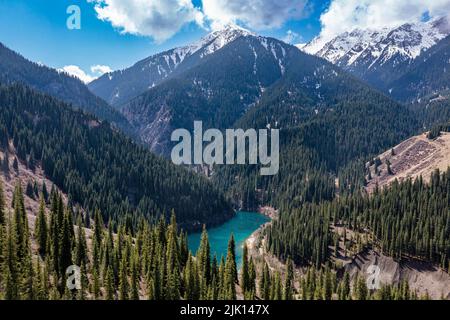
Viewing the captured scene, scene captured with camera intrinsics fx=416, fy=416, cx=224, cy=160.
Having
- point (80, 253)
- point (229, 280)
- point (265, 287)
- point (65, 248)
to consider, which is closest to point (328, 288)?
point (265, 287)

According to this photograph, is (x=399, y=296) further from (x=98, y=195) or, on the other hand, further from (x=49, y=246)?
(x=98, y=195)

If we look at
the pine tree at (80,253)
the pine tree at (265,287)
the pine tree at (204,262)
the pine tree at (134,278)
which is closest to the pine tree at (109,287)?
the pine tree at (134,278)

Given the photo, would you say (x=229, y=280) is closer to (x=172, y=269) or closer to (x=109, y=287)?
(x=172, y=269)

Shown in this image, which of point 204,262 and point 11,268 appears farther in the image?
point 204,262

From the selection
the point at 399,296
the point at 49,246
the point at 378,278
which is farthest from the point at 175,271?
the point at 378,278

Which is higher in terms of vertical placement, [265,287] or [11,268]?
[11,268]

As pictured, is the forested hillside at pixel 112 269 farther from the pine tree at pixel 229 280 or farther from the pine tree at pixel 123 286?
the pine tree at pixel 229 280

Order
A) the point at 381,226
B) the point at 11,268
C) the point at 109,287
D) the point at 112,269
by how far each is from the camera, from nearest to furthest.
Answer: the point at 11,268 → the point at 109,287 → the point at 112,269 → the point at 381,226

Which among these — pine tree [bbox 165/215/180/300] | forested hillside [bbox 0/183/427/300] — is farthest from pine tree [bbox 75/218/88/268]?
pine tree [bbox 165/215/180/300]

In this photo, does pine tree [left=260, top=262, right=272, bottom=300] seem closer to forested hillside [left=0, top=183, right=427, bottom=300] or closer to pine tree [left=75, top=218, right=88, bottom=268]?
forested hillside [left=0, top=183, right=427, bottom=300]

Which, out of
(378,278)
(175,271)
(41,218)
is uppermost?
(41,218)

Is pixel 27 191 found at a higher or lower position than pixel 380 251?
higher
